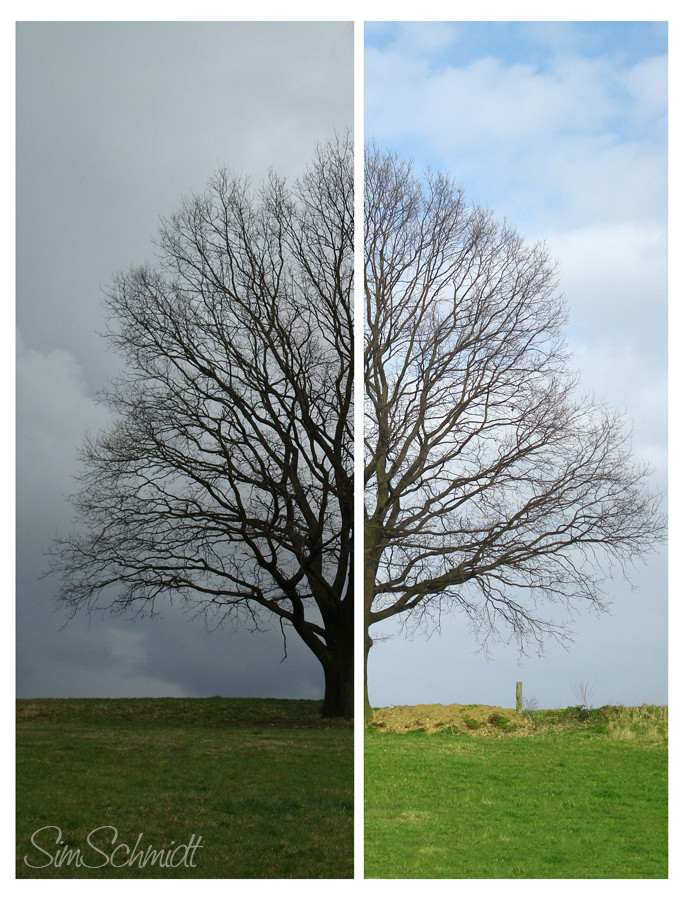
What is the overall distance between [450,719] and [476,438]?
58.4 inches

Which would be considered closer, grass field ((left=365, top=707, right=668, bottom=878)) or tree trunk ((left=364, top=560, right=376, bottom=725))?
grass field ((left=365, top=707, right=668, bottom=878))

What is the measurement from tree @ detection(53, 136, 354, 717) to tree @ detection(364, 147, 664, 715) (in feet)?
1.31

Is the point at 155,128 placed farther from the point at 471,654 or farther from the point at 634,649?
the point at 634,649

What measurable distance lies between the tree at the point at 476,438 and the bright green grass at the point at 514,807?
56cm

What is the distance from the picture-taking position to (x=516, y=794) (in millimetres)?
3840

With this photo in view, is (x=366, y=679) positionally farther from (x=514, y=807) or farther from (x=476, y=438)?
(x=476, y=438)

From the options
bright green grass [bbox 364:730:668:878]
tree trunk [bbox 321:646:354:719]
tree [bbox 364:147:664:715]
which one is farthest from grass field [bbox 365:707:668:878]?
tree [bbox 364:147:664:715]

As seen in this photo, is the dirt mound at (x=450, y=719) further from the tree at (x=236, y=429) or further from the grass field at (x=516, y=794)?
the tree at (x=236, y=429)

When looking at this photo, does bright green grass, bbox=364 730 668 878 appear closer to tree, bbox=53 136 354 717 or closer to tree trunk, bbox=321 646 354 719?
tree trunk, bbox=321 646 354 719

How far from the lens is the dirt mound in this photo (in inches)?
158

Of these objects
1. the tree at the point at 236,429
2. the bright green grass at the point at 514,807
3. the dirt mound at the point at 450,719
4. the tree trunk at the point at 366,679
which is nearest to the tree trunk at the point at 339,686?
the tree at the point at 236,429

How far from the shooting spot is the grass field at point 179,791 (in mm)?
3445

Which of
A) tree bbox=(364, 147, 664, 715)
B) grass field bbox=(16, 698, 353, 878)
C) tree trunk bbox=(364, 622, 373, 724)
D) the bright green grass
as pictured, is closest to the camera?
grass field bbox=(16, 698, 353, 878)

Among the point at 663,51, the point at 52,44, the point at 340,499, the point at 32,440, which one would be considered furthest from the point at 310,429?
the point at 663,51
